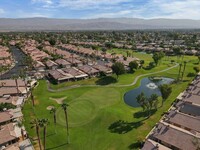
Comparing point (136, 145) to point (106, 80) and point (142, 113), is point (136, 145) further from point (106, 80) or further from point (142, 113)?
point (106, 80)

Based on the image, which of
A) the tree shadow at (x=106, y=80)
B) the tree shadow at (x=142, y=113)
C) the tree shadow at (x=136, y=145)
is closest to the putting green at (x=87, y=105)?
the tree shadow at (x=106, y=80)

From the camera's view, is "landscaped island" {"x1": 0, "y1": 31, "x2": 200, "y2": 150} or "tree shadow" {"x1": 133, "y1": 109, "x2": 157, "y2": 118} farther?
"tree shadow" {"x1": 133, "y1": 109, "x2": 157, "y2": 118}

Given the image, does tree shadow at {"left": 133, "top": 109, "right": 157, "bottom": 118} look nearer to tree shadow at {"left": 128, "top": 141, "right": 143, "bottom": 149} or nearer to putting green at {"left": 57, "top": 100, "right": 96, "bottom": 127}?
putting green at {"left": 57, "top": 100, "right": 96, "bottom": 127}

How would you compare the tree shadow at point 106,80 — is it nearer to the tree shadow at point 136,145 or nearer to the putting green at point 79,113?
the putting green at point 79,113

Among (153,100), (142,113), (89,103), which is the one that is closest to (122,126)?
(142,113)

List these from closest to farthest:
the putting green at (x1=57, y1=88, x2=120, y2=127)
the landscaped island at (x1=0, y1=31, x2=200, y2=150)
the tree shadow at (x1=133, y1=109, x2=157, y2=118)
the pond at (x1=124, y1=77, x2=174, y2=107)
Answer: the landscaped island at (x1=0, y1=31, x2=200, y2=150), the putting green at (x1=57, y1=88, x2=120, y2=127), the tree shadow at (x1=133, y1=109, x2=157, y2=118), the pond at (x1=124, y1=77, x2=174, y2=107)

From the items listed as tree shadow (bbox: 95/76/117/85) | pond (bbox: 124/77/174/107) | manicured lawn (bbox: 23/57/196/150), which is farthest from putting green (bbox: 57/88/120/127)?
tree shadow (bbox: 95/76/117/85)

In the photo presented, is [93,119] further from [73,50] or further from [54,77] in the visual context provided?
[73,50]

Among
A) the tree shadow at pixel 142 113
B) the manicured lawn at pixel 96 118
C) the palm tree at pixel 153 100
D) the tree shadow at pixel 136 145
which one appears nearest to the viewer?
the tree shadow at pixel 136 145

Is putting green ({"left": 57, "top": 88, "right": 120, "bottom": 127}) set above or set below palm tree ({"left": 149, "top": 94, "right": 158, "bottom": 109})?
below
